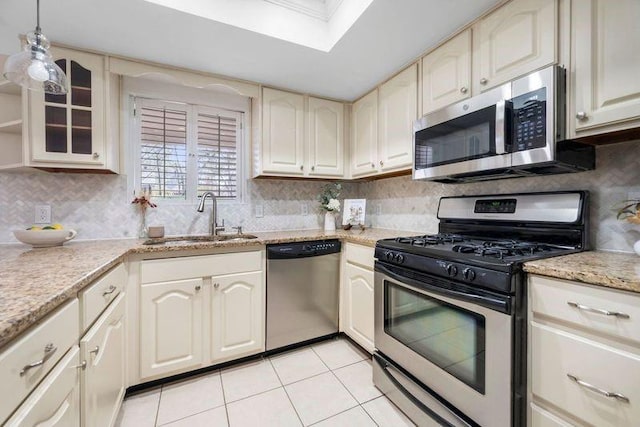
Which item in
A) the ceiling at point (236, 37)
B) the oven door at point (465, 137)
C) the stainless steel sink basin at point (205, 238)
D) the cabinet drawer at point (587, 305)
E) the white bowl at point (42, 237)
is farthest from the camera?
the stainless steel sink basin at point (205, 238)

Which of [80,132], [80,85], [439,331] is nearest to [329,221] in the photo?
[439,331]

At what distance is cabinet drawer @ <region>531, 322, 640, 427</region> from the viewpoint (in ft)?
Result: 2.73

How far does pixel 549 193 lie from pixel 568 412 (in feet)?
3.21

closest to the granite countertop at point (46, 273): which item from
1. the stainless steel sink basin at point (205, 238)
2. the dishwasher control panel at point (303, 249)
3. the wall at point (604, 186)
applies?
the dishwasher control panel at point (303, 249)

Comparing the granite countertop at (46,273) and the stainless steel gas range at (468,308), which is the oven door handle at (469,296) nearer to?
the stainless steel gas range at (468,308)

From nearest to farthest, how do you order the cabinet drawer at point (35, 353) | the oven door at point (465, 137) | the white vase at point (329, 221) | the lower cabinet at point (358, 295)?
the cabinet drawer at point (35, 353) < the oven door at point (465, 137) < the lower cabinet at point (358, 295) < the white vase at point (329, 221)

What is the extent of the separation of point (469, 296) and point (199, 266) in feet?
5.15

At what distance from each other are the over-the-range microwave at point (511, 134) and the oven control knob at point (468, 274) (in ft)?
1.84

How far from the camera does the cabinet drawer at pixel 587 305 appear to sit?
0.83m

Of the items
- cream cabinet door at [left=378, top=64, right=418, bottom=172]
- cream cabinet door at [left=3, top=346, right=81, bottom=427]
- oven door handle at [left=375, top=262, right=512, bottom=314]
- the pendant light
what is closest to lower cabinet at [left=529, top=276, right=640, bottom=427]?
oven door handle at [left=375, top=262, right=512, bottom=314]

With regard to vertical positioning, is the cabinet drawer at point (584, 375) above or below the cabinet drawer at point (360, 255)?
below

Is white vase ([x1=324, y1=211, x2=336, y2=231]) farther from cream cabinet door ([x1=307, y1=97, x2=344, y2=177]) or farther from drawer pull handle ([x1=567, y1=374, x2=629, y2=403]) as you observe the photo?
drawer pull handle ([x1=567, y1=374, x2=629, y2=403])

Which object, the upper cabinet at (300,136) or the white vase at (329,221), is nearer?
the upper cabinet at (300,136)

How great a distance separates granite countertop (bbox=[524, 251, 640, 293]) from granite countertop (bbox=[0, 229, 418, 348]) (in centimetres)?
98
